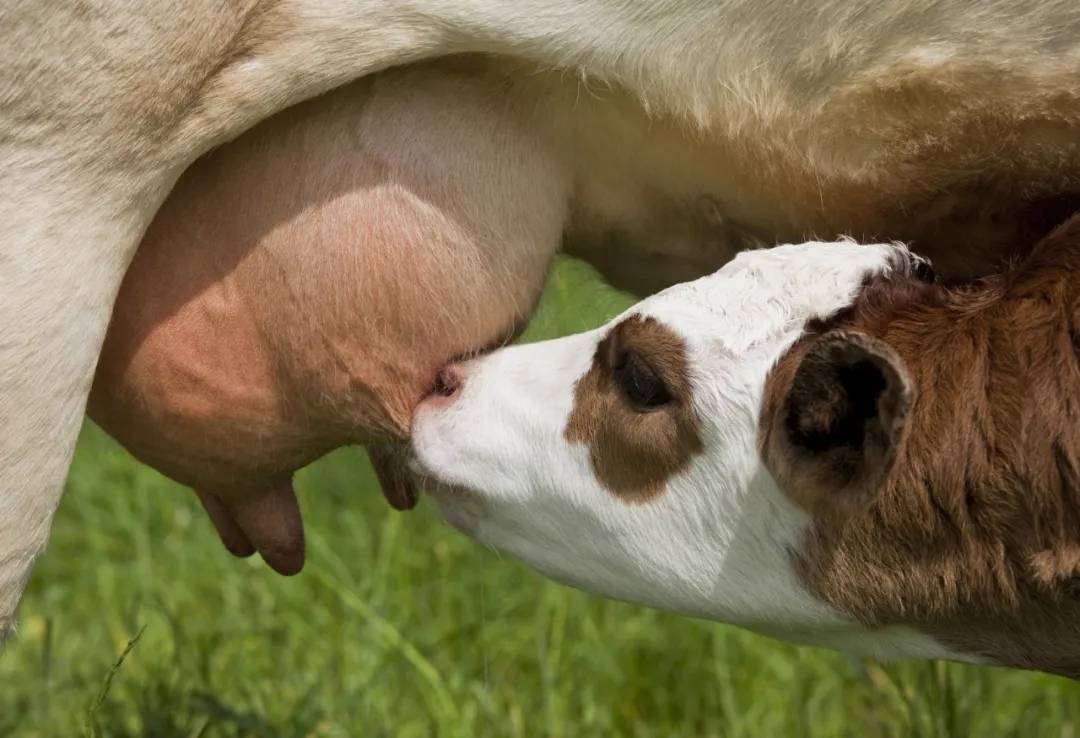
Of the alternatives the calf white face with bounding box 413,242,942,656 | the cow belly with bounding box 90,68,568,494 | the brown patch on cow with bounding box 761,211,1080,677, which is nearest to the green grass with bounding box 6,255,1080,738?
the calf white face with bounding box 413,242,942,656

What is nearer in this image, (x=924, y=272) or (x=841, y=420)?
(x=841, y=420)

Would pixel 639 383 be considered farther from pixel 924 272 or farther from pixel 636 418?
pixel 924 272

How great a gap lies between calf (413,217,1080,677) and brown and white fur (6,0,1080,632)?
239 millimetres

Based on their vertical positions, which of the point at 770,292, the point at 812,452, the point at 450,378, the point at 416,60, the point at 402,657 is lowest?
the point at 402,657

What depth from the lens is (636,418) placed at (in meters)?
3.25

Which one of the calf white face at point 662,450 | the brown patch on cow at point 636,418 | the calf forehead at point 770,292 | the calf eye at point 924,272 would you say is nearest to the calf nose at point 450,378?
the calf white face at point 662,450

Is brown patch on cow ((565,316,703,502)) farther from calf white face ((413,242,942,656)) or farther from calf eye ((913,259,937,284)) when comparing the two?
calf eye ((913,259,937,284))

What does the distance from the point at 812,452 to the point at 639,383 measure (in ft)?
1.17

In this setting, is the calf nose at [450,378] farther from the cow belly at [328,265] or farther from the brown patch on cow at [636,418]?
the brown patch on cow at [636,418]

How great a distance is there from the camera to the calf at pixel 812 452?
9.62ft

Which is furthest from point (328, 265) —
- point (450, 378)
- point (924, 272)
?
point (924, 272)

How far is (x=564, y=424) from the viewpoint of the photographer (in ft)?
10.8

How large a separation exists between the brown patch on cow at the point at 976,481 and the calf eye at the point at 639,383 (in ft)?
0.70

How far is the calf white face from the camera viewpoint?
316 centimetres
